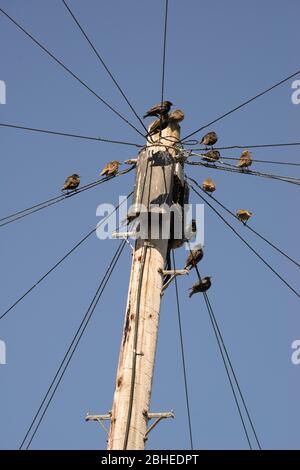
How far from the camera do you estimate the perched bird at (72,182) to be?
14.0 m

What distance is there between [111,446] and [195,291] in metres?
3.03

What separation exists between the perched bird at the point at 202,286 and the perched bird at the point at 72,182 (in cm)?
248

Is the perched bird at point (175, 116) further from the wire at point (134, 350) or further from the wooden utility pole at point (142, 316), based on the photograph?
the wire at point (134, 350)

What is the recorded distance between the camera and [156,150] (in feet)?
39.8

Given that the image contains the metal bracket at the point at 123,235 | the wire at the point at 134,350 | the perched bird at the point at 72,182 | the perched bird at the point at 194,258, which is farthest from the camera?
the perched bird at the point at 72,182

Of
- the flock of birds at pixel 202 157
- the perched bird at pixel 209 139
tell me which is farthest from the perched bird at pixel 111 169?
the perched bird at pixel 209 139

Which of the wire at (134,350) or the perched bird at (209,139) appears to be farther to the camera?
the perched bird at (209,139)

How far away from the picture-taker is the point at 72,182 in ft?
45.9

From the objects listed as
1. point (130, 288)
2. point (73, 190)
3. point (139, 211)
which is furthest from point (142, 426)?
point (73, 190)

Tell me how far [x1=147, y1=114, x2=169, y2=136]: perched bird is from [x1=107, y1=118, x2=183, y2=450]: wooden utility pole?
0.29 feet

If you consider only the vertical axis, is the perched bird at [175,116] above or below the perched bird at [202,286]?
above

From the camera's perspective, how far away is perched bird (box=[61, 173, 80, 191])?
14.0 metres

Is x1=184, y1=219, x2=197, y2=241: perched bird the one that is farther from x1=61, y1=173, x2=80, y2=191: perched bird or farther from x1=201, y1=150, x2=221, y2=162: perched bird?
x1=61, y1=173, x2=80, y2=191: perched bird

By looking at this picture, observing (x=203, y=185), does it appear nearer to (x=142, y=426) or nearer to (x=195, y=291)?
(x=195, y=291)
